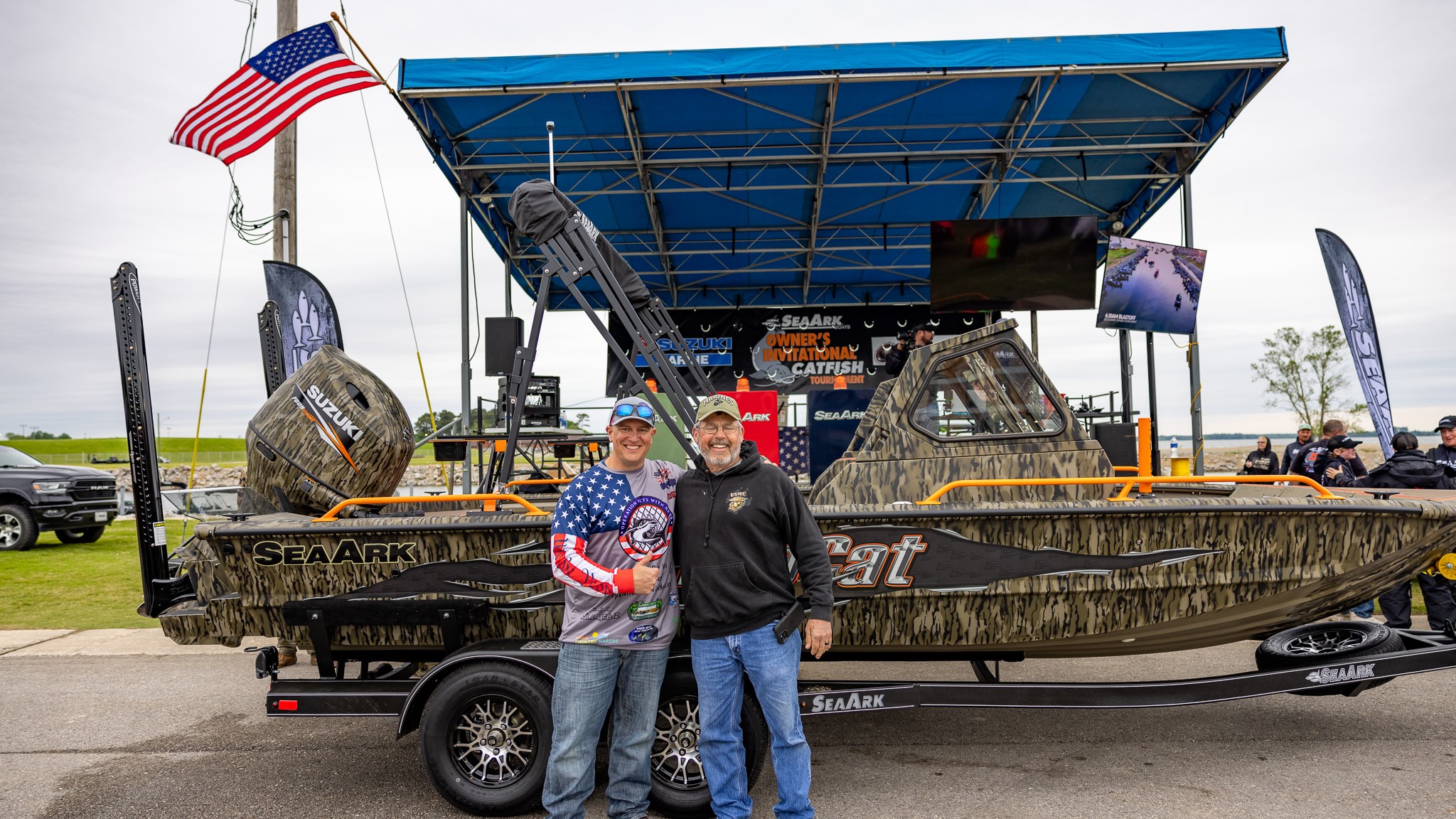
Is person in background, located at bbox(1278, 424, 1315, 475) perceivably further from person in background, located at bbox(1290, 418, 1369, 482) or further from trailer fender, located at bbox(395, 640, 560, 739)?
trailer fender, located at bbox(395, 640, 560, 739)

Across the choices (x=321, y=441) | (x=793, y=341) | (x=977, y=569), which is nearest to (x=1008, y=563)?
(x=977, y=569)

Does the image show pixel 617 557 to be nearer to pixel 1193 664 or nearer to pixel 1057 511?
pixel 1057 511

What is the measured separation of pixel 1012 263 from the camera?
1411cm

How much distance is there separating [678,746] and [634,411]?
155 cm

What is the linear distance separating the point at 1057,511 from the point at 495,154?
11203 mm

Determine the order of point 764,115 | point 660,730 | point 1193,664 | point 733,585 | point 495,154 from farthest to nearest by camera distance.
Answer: point 495,154 < point 764,115 < point 1193,664 < point 660,730 < point 733,585

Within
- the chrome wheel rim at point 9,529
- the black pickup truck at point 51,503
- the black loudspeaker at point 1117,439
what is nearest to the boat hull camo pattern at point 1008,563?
the black loudspeaker at point 1117,439

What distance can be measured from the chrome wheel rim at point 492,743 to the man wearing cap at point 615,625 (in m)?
0.59

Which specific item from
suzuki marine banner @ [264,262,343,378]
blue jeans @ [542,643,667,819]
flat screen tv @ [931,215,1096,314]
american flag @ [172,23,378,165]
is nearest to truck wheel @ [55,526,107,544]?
suzuki marine banner @ [264,262,343,378]

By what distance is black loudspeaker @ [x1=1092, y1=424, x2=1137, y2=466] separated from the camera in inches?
229

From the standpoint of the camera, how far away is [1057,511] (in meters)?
3.84

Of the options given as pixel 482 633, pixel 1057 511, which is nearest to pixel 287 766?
pixel 482 633

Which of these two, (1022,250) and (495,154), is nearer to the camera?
(495,154)

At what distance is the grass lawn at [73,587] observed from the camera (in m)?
8.40
